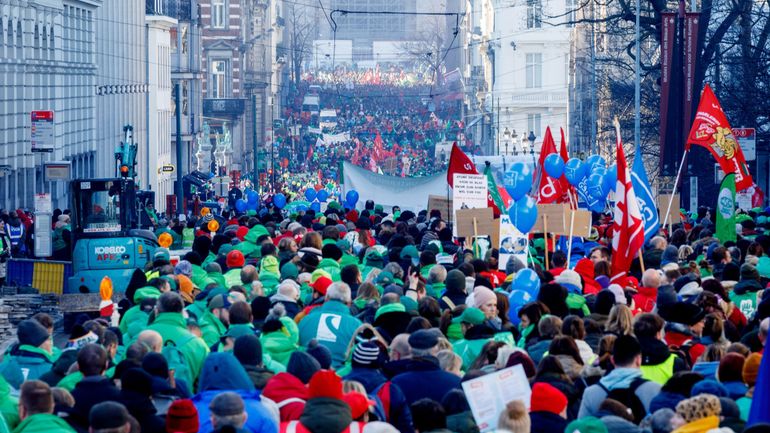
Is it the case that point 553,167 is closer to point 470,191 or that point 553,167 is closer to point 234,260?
point 470,191

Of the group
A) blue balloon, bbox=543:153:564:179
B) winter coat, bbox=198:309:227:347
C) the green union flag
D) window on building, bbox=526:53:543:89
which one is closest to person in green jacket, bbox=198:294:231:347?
winter coat, bbox=198:309:227:347

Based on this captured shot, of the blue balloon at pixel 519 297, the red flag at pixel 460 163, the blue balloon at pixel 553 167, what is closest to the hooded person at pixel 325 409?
the blue balloon at pixel 519 297

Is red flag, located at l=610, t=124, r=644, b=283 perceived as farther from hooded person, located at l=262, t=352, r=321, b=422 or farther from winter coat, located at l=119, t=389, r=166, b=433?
winter coat, located at l=119, t=389, r=166, b=433

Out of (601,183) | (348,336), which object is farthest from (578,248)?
(348,336)

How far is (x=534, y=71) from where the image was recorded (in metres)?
92.6

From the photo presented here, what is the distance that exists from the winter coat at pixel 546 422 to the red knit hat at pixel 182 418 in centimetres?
173

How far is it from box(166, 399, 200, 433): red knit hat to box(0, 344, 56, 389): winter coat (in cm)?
269

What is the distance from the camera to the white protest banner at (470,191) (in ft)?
72.9

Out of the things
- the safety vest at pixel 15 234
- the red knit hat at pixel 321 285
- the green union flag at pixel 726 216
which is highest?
the green union flag at pixel 726 216

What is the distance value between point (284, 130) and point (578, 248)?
91.6 meters

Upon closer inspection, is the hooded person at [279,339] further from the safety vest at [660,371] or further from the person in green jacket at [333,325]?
the safety vest at [660,371]

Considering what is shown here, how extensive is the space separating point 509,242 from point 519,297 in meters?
4.81

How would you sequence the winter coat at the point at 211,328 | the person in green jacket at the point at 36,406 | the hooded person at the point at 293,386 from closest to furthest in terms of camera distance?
the person in green jacket at the point at 36,406 → the hooded person at the point at 293,386 → the winter coat at the point at 211,328

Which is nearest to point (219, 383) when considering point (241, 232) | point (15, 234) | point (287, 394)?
point (287, 394)
